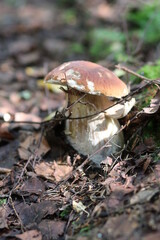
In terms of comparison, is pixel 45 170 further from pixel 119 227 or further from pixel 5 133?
pixel 119 227

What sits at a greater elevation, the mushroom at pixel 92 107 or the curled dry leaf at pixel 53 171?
the mushroom at pixel 92 107

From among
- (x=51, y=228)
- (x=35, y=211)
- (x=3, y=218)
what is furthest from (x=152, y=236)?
(x=3, y=218)

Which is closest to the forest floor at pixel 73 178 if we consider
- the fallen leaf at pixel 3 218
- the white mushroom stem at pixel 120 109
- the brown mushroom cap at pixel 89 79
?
the fallen leaf at pixel 3 218

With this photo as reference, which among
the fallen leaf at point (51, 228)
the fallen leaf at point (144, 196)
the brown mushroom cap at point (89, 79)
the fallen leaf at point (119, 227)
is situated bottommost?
the fallen leaf at point (51, 228)

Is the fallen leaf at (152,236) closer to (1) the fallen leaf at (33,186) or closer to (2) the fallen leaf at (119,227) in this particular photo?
(2) the fallen leaf at (119,227)

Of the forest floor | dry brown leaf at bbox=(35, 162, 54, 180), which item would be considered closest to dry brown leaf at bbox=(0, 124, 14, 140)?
the forest floor

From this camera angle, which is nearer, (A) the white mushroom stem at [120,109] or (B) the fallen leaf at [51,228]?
(B) the fallen leaf at [51,228]

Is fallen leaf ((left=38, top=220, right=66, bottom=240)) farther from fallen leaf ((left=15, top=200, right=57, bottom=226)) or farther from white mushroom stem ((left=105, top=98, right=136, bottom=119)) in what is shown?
white mushroom stem ((left=105, top=98, right=136, bottom=119))

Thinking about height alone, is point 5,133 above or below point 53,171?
above
